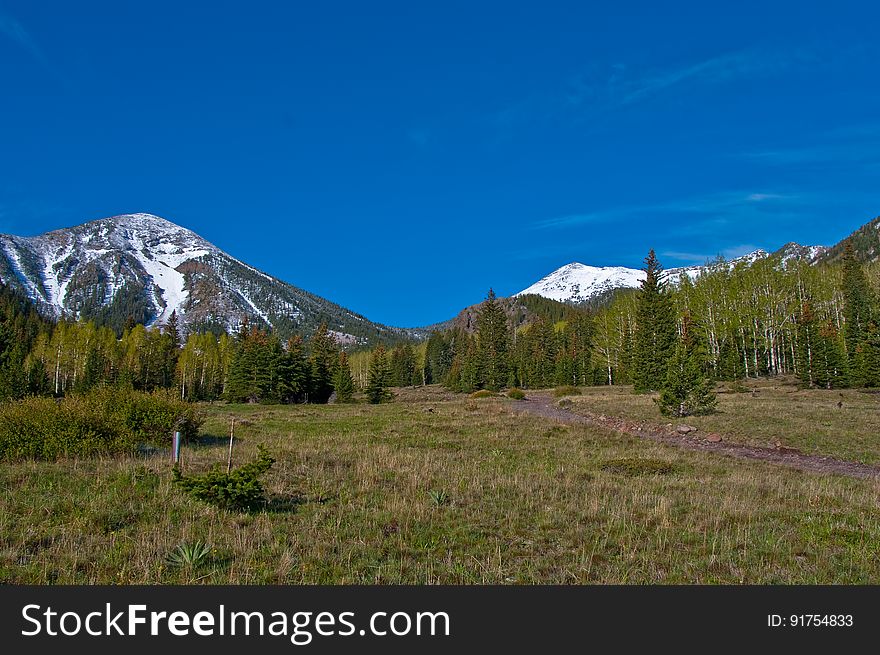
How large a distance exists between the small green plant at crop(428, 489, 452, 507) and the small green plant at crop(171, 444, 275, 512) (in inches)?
132

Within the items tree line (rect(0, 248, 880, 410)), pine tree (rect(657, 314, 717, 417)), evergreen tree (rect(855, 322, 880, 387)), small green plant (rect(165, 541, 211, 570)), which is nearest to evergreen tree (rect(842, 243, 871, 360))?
tree line (rect(0, 248, 880, 410))

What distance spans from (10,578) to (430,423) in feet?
79.5

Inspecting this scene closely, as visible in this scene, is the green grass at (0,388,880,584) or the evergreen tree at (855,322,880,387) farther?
the evergreen tree at (855,322,880,387)

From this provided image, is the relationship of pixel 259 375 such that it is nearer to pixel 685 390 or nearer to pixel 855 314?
pixel 685 390

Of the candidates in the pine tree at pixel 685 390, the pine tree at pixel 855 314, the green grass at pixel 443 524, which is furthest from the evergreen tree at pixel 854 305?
the green grass at pixel 443 524

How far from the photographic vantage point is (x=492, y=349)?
80.6m

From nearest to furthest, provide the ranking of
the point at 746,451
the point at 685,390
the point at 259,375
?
the point at 746,451 → the point at 685,390 → the point at 259,375

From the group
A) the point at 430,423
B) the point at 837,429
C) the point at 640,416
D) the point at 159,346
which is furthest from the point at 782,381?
the point at 159,346

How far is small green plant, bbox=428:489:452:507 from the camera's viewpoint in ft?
33.8

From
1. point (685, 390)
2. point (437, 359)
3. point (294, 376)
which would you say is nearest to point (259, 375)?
point (294, 376)

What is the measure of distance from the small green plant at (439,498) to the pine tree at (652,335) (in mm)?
41458

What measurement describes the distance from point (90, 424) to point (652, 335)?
4999 centimetres

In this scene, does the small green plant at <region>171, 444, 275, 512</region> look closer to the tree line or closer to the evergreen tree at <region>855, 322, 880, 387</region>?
the tree line

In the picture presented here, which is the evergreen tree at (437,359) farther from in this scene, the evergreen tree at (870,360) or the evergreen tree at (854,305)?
the evergreen tree at (870,360)
